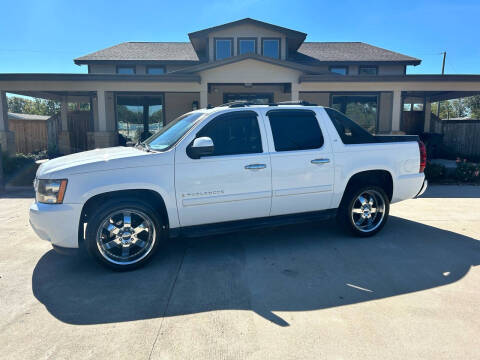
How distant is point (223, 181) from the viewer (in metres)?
4.26

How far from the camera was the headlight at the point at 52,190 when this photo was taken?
149 inches

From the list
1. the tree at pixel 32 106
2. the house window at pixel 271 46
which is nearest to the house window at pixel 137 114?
the house window at pixel 271 46

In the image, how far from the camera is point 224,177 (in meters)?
4.26

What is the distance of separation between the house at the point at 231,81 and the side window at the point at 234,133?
8936 millimetres

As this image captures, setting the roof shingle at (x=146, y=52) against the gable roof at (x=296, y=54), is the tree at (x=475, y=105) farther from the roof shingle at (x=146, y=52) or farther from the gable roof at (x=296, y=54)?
the roof shingle at (x=146, y=52)

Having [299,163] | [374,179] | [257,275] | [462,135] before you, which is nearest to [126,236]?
[257,275]

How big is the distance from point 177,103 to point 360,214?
13.4 metres

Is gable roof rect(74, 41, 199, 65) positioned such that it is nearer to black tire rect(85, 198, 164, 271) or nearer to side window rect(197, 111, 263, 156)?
side window rect(197, 111, 263, 156)

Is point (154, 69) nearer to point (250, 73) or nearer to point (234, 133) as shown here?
point (250, 73)

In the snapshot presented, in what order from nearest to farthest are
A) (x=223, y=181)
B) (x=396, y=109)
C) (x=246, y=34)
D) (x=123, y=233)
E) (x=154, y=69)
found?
(x=123, y=233) → (x=223, y=181) → (x=396, y=109) → (x=246, y=34) → (x=154, y=69)

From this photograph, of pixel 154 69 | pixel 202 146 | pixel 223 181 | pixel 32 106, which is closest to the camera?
pixel 202 146

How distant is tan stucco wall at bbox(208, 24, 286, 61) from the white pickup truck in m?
13.6

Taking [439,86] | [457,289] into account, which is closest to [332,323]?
[457,289]

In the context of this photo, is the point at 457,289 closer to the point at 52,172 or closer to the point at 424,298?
the point at 424,298
